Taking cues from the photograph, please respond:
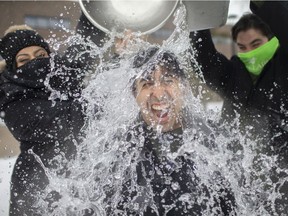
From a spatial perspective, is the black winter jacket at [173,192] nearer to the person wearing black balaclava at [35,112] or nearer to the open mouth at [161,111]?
the open mouth at [161,111]

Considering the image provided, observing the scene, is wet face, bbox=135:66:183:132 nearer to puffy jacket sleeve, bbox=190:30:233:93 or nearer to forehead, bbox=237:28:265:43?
→ puffy jacket sleeve, bbox=190:30:233:93

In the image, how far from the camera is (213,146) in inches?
87.5

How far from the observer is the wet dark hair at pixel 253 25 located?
301cm

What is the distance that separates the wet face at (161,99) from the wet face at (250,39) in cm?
95

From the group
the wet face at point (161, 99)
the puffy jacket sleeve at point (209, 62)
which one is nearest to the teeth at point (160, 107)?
the wet face at point (161, 99)

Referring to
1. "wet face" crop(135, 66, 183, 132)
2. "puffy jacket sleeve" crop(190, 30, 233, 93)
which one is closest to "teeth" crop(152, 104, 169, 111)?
"wet face" crop(135, 66, 183, 132)

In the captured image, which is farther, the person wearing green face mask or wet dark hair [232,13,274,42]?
wet dark hair [232,13,274,42]

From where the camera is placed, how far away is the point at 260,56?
9.80 feet

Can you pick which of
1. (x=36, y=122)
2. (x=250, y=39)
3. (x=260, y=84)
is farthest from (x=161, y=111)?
(x=250, y=39)

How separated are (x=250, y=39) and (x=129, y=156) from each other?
1.37 meters

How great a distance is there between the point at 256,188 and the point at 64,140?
3.51 feet

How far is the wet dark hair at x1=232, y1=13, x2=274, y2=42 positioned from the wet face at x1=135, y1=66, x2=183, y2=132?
0.97m

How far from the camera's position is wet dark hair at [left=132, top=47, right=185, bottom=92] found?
229 centimetres

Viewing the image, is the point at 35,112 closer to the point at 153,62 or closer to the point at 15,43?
the point at 15,43
